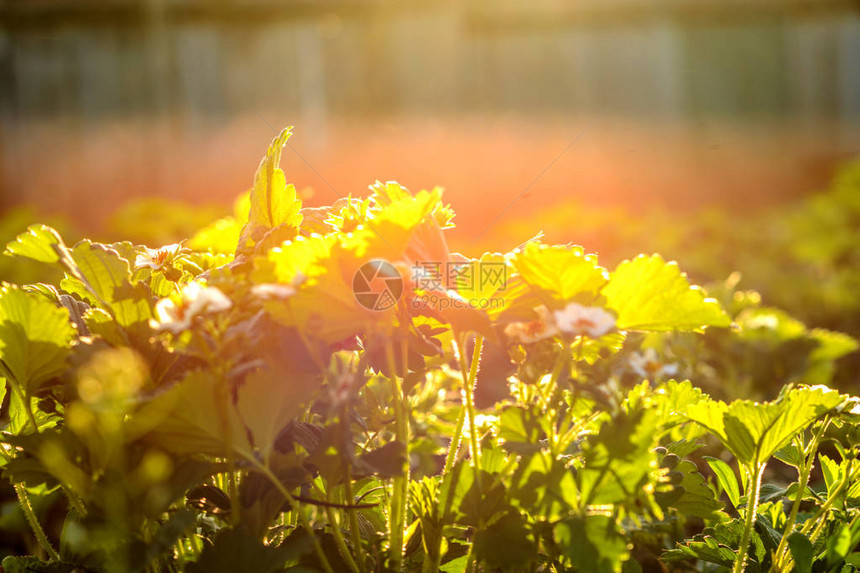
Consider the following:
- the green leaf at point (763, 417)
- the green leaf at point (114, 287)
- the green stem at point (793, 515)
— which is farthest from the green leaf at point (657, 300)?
the green leaf at point (114, 287)

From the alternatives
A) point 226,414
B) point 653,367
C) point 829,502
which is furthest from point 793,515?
point 226,414

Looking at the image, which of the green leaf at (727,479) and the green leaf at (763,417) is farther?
the green leaf at (727,479)

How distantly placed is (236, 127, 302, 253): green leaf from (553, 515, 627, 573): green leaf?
350 millimetres

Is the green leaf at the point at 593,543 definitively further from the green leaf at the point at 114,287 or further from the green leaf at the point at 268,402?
the green leaf at the point at 114,287

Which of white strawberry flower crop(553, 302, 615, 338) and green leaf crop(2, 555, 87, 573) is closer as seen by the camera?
white strawberry flower crop(553, 302, 615, 338)

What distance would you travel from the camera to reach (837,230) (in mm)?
2994

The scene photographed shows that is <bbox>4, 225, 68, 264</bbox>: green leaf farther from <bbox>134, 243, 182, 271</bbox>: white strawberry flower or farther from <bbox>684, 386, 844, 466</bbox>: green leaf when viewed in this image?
<bbox>684, 386, 844, 466</bbox>: green leaf

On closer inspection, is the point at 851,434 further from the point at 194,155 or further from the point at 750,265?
the point at 194,155

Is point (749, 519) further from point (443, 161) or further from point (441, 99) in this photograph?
point (441, 99)

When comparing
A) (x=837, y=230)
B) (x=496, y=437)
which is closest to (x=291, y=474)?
(x=496, y=437)

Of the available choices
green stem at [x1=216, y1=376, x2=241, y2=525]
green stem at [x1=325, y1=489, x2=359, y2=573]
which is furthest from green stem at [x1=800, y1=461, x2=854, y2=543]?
green stem at [x1=216, y1=376, x2=241, y2=525]

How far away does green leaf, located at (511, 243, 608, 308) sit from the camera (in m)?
0.54

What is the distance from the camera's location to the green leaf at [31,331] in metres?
0.58

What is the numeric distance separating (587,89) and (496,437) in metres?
8.02
